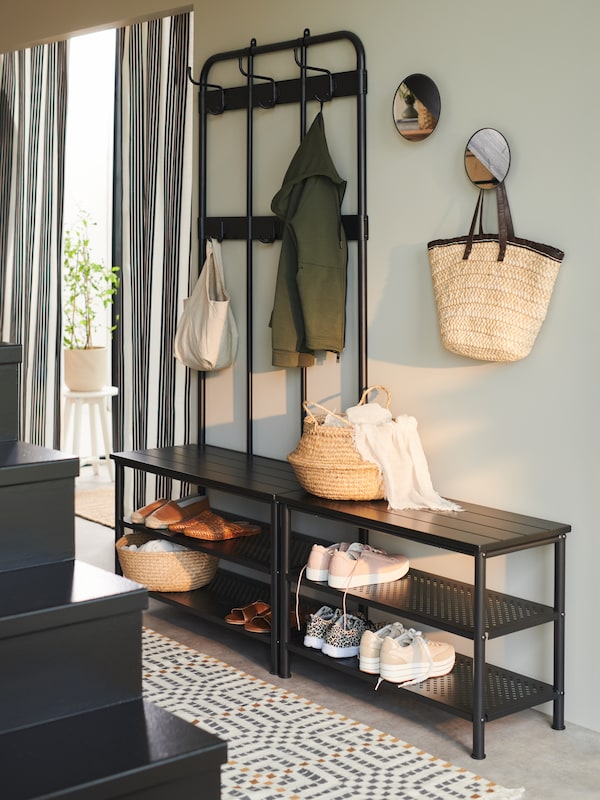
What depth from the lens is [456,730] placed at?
115 inches

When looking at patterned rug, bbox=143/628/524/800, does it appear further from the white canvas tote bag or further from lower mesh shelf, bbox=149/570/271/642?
the white canvas tote bag

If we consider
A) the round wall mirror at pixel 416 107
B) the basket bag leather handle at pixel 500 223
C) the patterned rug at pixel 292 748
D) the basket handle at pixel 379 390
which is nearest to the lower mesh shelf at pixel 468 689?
the patterned rug at pixel 292 748

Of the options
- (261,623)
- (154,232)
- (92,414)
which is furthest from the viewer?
(92,414)

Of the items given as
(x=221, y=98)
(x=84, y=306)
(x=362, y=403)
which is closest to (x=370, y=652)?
(x=362, y=403)

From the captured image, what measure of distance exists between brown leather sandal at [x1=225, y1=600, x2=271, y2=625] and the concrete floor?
0.12 m

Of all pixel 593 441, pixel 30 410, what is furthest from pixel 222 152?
pixel 30 410

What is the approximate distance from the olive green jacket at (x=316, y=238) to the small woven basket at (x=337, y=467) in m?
0.42

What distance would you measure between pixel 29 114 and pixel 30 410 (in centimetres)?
165

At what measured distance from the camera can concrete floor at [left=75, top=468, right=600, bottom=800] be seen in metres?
2.63

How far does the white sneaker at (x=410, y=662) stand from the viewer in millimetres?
2930

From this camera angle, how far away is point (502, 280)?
116 inches

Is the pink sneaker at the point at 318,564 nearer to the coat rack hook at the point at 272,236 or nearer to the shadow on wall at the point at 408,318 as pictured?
the shadow on wall at the point at 408,318

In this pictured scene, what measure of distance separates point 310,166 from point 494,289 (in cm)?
87

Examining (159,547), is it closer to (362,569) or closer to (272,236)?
(362,569)
